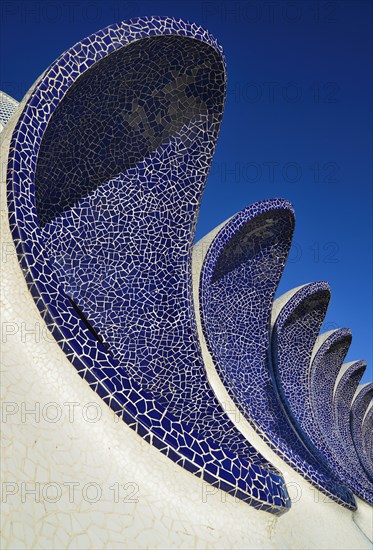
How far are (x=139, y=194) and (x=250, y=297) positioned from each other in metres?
3.30

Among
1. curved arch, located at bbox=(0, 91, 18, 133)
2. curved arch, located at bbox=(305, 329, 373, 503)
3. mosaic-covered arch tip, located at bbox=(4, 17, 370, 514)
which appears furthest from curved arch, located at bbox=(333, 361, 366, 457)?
curved arch, located at bbox=(0, 91, 18, 133)

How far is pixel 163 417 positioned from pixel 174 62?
2.75 m

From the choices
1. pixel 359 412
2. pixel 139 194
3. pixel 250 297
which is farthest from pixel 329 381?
pixel 139 194

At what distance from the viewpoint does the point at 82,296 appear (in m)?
3.90

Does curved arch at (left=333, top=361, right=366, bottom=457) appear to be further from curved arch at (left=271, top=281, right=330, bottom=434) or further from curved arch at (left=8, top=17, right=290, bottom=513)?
curved arch at (left=8, top=17, right=290, bottom=513)

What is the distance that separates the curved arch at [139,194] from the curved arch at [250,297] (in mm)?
1688

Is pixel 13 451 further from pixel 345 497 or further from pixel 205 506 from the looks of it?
pixel 345 497

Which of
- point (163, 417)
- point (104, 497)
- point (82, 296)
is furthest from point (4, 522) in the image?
point (82, 296)

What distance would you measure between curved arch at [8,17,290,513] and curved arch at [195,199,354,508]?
5.54 feet

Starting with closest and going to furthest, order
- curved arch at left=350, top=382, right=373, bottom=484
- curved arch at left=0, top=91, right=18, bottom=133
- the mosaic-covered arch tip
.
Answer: the mosaic-covered arch tip, curved arch at left=0, top=91, right=18, bottom=133, curved arch at left=350, top=382, right=373, bottom=484

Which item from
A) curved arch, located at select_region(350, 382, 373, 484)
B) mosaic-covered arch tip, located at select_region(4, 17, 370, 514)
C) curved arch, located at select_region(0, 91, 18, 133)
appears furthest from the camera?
curved arch, located at select_region(350, 382, 373, 484)

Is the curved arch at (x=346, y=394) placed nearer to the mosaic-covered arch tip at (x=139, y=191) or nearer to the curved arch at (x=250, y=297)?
the curved arch at (x=250, y=297)

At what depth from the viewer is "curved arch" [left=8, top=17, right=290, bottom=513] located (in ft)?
11.1

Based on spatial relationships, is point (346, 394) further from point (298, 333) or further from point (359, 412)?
point (298, 333)
